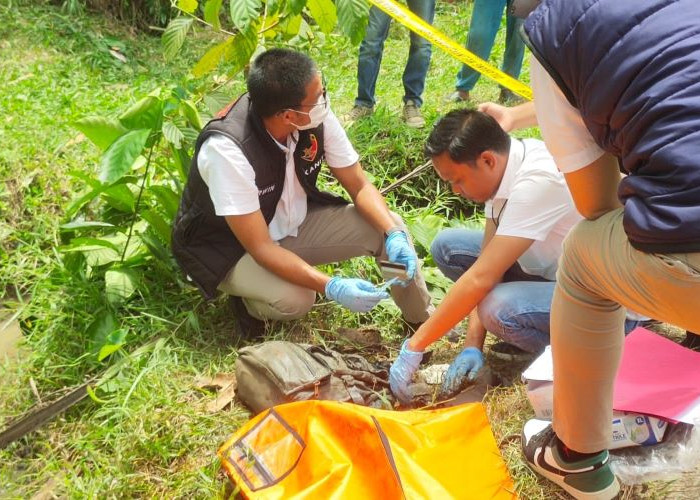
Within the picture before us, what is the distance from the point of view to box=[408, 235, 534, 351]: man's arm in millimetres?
2211

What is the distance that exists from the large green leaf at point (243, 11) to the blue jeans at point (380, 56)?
1.86m

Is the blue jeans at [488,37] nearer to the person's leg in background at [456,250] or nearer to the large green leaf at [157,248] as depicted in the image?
the person's leg in background at [456,250]

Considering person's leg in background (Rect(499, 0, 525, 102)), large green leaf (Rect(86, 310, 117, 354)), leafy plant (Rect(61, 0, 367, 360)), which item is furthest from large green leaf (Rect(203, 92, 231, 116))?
person's leg in background (Rect(499, 0, 525, 102))

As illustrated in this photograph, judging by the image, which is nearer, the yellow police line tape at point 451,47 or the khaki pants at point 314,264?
the khaki pants at point 314,264

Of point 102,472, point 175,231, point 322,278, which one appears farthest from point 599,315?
point 175,231

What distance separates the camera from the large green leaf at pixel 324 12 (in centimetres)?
270

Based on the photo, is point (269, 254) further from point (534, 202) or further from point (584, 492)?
point (584, 492)

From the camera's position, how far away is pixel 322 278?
8.62 ft

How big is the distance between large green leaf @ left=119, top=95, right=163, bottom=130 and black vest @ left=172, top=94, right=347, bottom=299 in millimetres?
417

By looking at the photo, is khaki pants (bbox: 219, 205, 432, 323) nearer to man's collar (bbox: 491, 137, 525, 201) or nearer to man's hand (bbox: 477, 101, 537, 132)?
man's collar (bbox: 491, 137, 525, 201)

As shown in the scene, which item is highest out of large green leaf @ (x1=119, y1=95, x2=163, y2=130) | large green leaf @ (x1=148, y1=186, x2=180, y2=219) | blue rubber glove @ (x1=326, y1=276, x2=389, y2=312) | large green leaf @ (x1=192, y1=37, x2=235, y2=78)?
large green leaf @ (x1=192, y1=37, x2=235, y2=78)

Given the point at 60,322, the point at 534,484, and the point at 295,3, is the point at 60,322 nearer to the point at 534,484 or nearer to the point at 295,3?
the point at 295,3

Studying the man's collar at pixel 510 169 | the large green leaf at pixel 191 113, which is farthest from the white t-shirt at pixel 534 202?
the large green leaf at pixel 191 113

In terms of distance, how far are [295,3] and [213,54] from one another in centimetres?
47
